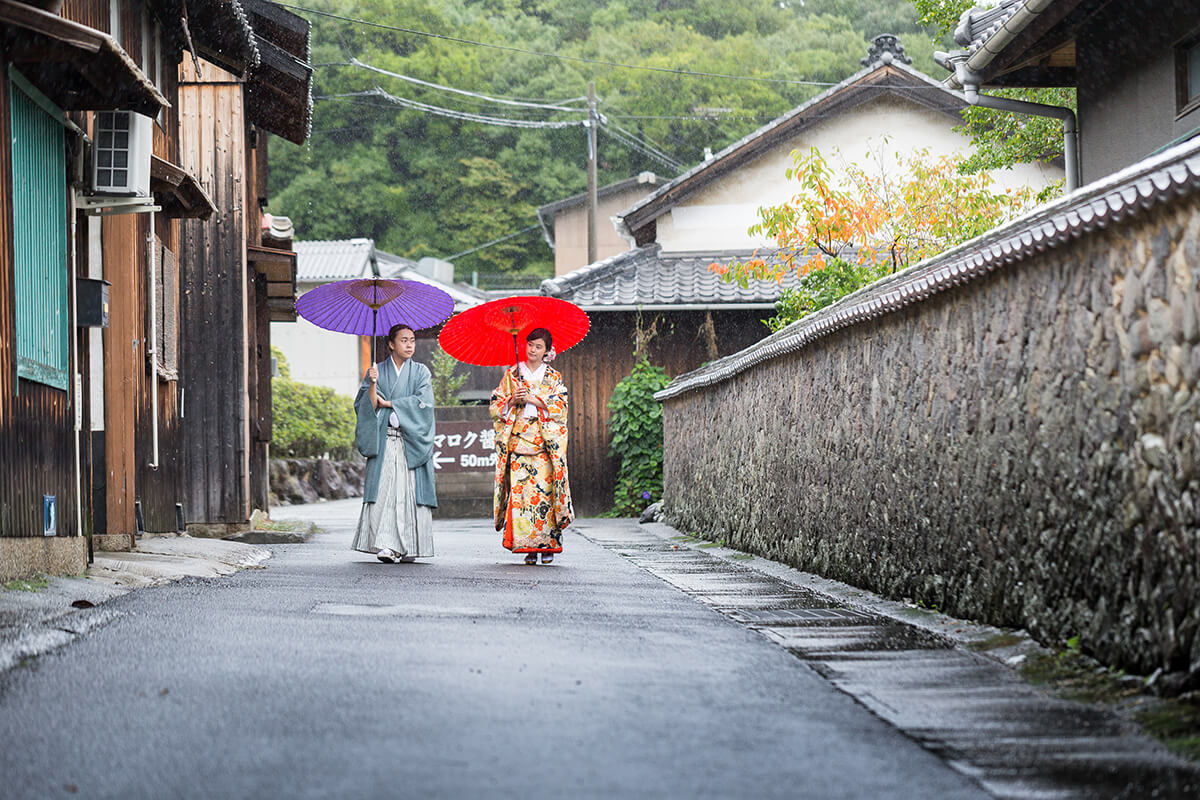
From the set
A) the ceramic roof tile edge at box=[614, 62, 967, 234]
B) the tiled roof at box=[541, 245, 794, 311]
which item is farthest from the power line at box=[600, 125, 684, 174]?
the tiled roof at box=[541, 245, 794, 311]

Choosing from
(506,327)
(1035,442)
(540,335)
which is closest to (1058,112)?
(540,335)

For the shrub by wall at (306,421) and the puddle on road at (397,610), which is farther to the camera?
the shrub by wall at (306,421)

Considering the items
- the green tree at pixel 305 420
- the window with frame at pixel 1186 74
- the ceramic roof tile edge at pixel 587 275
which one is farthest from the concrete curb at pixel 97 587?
the green tree at pixel 305 420

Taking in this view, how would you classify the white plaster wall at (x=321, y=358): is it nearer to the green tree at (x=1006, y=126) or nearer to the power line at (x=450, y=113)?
the power line at (x=450, y=113)

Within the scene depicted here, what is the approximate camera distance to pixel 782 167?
24141 mm

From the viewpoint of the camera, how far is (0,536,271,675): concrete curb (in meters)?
5.30

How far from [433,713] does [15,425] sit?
399cm

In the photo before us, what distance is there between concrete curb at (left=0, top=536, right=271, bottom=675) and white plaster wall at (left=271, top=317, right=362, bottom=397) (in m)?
33.4

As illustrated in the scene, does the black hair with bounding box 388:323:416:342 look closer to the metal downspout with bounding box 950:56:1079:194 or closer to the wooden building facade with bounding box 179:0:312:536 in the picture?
the wooden building facade with bounding box 179:0:312:536

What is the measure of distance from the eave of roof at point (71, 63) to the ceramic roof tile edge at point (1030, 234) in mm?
4368

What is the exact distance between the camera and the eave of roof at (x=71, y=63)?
21.9 feet

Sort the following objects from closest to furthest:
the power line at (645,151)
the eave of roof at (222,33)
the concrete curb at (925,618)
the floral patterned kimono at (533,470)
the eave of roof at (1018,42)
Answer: the concrete curb at (925,618) < the eave of roof at (1018,42) < the floral patterned kimono at (533,470) < the eave of roof at (222,33) < the power line at (645,151)

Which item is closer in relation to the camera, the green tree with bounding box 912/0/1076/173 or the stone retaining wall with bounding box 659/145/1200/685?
the stone retaining wall with bounding box 659/145/1200/685

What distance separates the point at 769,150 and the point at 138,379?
1490cm
